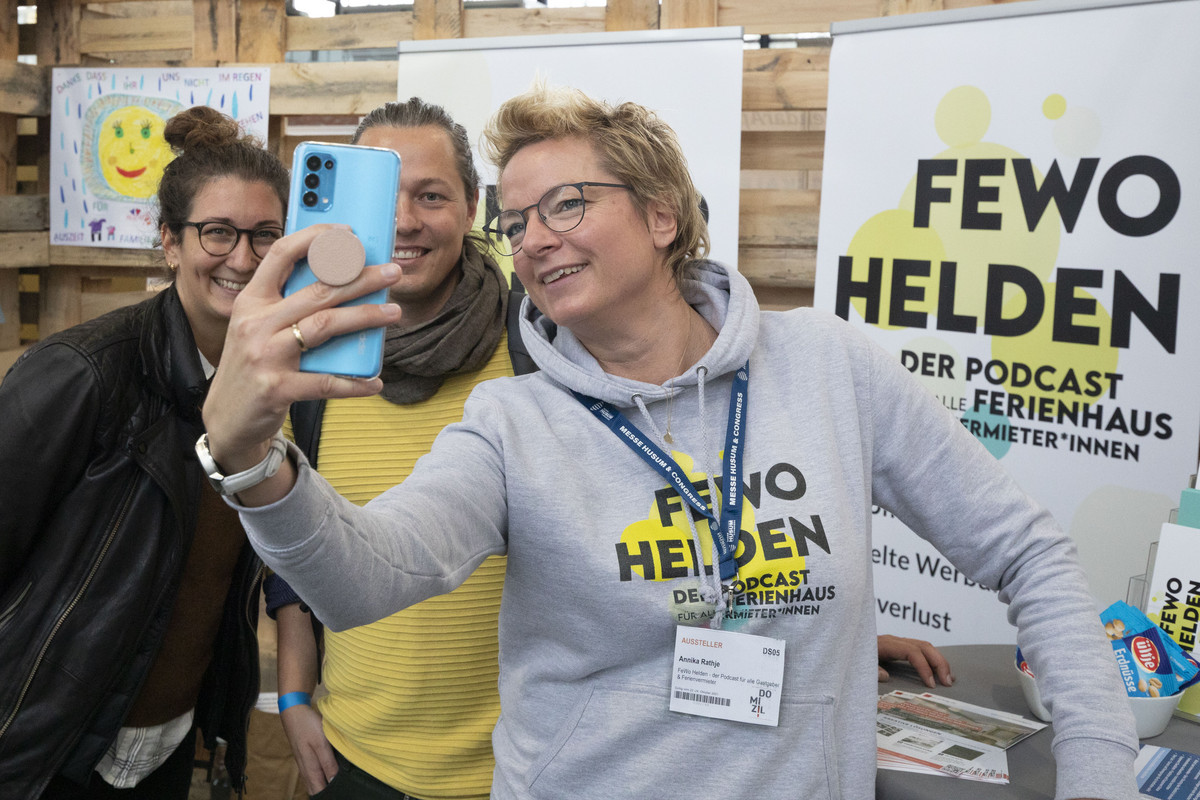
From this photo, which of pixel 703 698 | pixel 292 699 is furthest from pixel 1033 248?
pixel 292 699

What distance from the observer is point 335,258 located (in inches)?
32.0

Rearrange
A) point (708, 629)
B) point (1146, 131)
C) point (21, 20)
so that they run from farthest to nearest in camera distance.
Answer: point (21, 20)
point (1146, 131)
point (708, 629)

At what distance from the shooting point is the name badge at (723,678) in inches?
42.8

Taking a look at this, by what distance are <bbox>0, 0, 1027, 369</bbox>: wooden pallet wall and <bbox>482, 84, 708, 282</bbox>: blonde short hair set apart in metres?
2.14

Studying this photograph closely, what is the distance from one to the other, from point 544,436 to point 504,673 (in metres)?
0.33

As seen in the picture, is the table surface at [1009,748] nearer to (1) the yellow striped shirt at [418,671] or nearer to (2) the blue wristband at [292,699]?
(1) the yellow striped shirt at [418,671]

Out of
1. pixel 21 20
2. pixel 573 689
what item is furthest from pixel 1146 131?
pixel 21 20

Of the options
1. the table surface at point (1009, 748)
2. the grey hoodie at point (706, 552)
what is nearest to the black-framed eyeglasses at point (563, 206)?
the grey hoodie at point (706, 552)

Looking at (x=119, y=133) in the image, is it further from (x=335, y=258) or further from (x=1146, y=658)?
(x=1146, y=658)

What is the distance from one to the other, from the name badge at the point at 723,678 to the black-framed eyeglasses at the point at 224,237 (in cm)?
116

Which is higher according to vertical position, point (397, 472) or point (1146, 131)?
point (1146, 131)

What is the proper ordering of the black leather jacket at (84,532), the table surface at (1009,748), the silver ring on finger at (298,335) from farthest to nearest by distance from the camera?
the black leather jacket at (84,532) → the table surface at (1009,748) → the silver ring on finger at (298,335)

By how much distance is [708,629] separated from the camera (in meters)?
1.12

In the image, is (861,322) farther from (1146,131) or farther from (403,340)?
(403,340)
